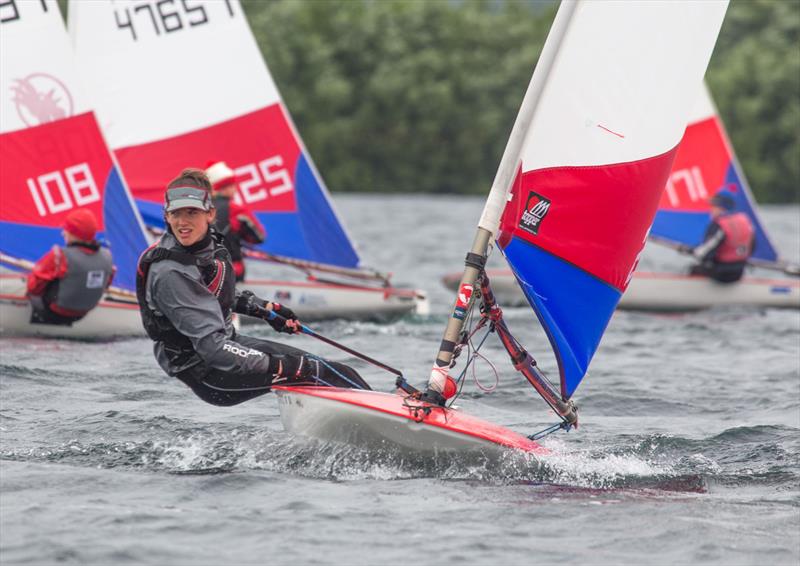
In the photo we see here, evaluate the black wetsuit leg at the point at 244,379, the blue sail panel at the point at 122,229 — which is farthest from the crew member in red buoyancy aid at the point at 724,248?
the black wetsuit leg at the point at 244,379

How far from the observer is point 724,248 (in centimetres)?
1448

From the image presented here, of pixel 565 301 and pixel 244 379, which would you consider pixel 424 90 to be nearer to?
pixel 565 301

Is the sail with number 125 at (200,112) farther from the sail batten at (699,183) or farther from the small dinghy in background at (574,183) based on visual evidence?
the small dinghy in background at (574,183)

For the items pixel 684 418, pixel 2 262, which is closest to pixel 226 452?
pixel 684 418

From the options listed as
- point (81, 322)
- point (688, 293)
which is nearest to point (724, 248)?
point (688, 293)

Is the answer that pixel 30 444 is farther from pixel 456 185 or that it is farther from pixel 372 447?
pixel 456 185

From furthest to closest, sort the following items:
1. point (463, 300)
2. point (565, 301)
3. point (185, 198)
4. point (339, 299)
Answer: point (339, 299) < point (565, 301) < point (463, 300) < point (185, 198)

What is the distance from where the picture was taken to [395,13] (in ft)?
143

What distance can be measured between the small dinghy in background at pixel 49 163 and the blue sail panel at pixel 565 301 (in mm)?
5048

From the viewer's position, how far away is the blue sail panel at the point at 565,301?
6512 mm

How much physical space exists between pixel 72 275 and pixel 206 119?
11.8ft

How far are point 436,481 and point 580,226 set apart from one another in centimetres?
135

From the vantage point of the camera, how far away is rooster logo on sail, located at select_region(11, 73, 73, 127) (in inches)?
436

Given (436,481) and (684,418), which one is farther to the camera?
(684,418)
